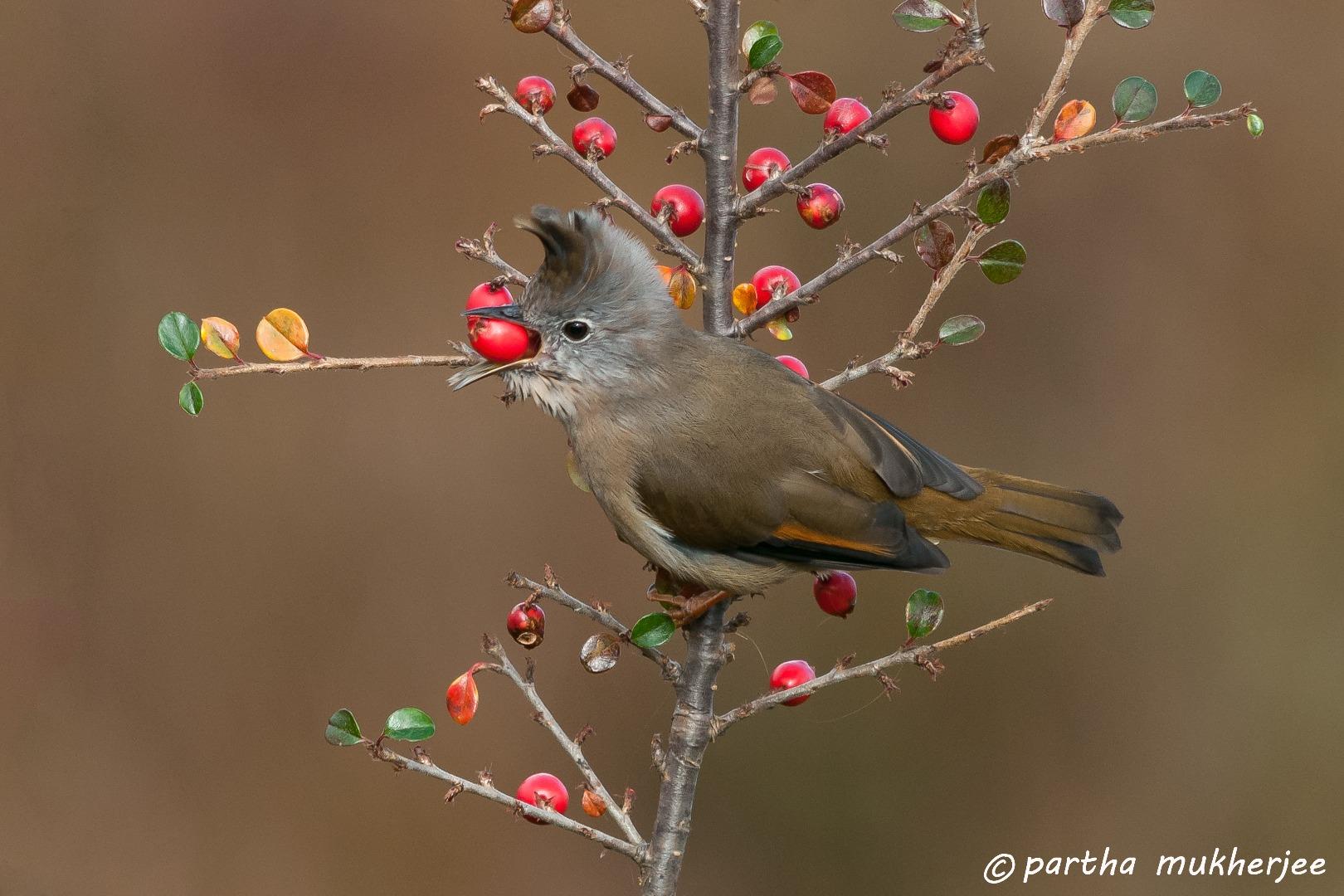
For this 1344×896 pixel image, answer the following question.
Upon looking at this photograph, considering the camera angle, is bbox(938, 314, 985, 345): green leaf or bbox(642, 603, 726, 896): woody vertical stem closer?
bbox(642, 603, 726, 896): woody vertical stem

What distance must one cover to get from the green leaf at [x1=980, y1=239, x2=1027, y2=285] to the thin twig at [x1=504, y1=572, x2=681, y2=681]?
32.3 inches

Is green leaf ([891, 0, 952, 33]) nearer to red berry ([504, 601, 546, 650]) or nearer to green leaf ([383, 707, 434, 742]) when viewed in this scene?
red berry ([504, 601, 546, 650])

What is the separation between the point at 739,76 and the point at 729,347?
629 mm

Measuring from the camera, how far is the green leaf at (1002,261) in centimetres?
199

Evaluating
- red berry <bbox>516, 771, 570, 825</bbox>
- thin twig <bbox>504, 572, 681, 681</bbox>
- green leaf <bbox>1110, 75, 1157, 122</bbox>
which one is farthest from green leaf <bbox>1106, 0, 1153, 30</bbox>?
red berry <bbox>516, 771, 570, 825</bbox>

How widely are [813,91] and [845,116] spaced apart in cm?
7

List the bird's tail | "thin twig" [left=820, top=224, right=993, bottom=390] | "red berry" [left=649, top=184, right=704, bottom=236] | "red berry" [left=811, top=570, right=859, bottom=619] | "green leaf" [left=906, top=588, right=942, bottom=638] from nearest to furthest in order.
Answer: "green leaf" [left=906, top=588, right=942, bottom=638] → "thin twig" [left=820, top=224, right=993, bottom=390] → "red berry" [left=649, top=184, right=704, bottom=236] → "red berry" [left=811, top=570, right=859, bottom=619] → the bird's tail

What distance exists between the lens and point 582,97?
2094mm

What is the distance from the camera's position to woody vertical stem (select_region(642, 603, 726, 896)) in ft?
6.51

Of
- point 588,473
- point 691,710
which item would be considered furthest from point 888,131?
point 691,710

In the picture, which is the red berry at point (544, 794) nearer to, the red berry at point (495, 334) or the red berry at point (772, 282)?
the red berry at point (495, 334)

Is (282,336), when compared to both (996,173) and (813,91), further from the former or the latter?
(996,173)

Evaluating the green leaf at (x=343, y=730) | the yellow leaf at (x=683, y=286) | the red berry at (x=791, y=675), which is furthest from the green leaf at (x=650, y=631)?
the yellow leaf at (x=683, y=286)

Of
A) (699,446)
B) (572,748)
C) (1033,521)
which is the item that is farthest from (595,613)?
(1033,521)
